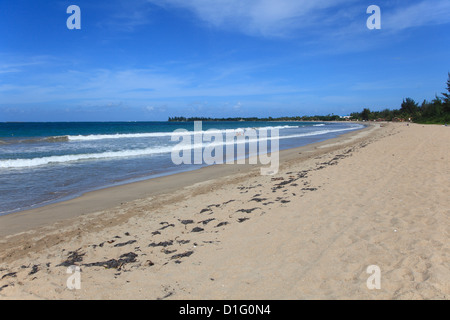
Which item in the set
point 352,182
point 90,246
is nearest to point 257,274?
point 90,246

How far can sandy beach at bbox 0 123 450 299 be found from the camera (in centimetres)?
315

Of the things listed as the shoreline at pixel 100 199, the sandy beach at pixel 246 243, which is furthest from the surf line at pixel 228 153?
the sandy beach at pixel 246 243

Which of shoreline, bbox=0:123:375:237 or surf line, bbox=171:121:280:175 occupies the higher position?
surf line, bbox=171:121:280:175

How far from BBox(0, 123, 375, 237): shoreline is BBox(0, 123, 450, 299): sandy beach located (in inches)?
2.3

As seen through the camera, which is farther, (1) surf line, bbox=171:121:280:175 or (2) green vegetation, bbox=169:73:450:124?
(2) green vegetation, bbox=169:73:450:124

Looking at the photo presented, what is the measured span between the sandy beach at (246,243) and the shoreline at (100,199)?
6 centimetres

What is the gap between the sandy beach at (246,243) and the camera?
3.15 metres

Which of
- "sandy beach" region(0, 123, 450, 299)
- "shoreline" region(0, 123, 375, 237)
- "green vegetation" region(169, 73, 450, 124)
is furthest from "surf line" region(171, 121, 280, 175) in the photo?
"green vegetation" region(169, 73, 450, 124)

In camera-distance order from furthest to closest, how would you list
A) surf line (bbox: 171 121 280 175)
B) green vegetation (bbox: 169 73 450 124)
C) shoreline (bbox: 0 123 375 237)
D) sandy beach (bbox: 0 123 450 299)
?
green vegetation (bbox: 169 73 450 124) → surf line (bbox: 171 121 280 175) → shoreline (bbox: 0 123 375 237) → sandy beach (bbox: 0 123 450 299)

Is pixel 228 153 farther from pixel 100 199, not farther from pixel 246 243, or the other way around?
pixel 246 243

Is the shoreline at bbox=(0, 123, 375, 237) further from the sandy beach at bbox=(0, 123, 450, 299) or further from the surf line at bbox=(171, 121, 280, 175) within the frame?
the surf line at bbox=(171, 121, 280, 175)

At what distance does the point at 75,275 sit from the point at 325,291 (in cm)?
320

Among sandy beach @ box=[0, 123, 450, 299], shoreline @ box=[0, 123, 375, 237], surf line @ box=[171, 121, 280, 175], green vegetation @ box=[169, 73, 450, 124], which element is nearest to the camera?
sandy beach @ box=[0, 123, 450, 299]

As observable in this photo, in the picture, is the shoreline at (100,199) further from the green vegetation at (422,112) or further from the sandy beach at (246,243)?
the green vegetation at (422,112)
